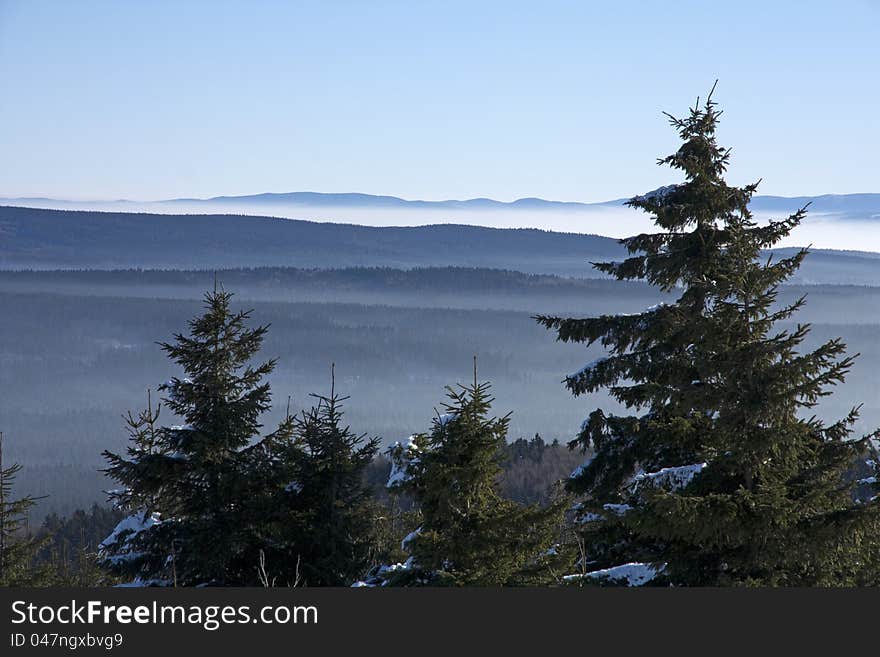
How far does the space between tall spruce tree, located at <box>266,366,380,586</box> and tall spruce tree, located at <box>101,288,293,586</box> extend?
502 mm

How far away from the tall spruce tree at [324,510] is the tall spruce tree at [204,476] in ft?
1.65

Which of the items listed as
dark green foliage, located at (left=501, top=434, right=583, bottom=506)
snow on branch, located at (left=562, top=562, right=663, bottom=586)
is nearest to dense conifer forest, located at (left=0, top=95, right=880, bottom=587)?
snow on branch, located at (left=562, top=562, right=663, bottom=586)

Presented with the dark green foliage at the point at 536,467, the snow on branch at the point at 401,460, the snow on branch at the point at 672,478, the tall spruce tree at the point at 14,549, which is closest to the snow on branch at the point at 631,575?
the snow on branch at the point at 672,478

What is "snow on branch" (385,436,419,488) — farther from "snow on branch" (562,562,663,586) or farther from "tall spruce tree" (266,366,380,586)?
"tall spruce tree" (266,366,380,586)

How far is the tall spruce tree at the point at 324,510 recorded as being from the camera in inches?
751

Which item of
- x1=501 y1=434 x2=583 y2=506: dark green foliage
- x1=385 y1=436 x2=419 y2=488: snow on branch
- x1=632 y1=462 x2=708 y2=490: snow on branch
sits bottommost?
x1=501 y1=434 x2=583 y2=506: dark green foliage

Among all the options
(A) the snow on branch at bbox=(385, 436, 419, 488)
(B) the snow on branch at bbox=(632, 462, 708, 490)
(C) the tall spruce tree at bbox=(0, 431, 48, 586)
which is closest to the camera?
(B) the snow on branch at bbox=(632, 462, 708, 490)

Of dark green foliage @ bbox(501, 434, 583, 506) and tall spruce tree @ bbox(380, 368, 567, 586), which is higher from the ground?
tall spruce tree @ bbox(380, 368, 567, 586)

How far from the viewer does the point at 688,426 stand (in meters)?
14.5

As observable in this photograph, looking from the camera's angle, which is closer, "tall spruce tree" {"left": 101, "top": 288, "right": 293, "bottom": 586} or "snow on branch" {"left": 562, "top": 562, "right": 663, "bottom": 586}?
"snow on branch" {"left": 562, "top": 562, "right": 663, "bottom": 586}

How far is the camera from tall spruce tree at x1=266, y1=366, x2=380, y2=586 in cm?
1908

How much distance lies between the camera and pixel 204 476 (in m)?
19.5

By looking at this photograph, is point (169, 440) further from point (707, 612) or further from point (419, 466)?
point (707, 612)

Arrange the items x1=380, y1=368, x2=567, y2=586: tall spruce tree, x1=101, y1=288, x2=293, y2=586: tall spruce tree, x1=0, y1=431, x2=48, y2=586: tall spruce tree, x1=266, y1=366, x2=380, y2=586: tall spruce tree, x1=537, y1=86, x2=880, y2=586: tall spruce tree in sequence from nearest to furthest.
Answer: x1=537, y1=86, x2=880, y2=586: tall spruce tree, x1=380, y1=368, x2=567, y2=586: tall spruce tree, x1=101, y1=288, x2=293, y2=586: tall spruce tree, x1=266, y1=366, x2=380, y2=586: tall spruce tree, x1=0, y1=431, x2=48, y2=586: tall spruce tree
